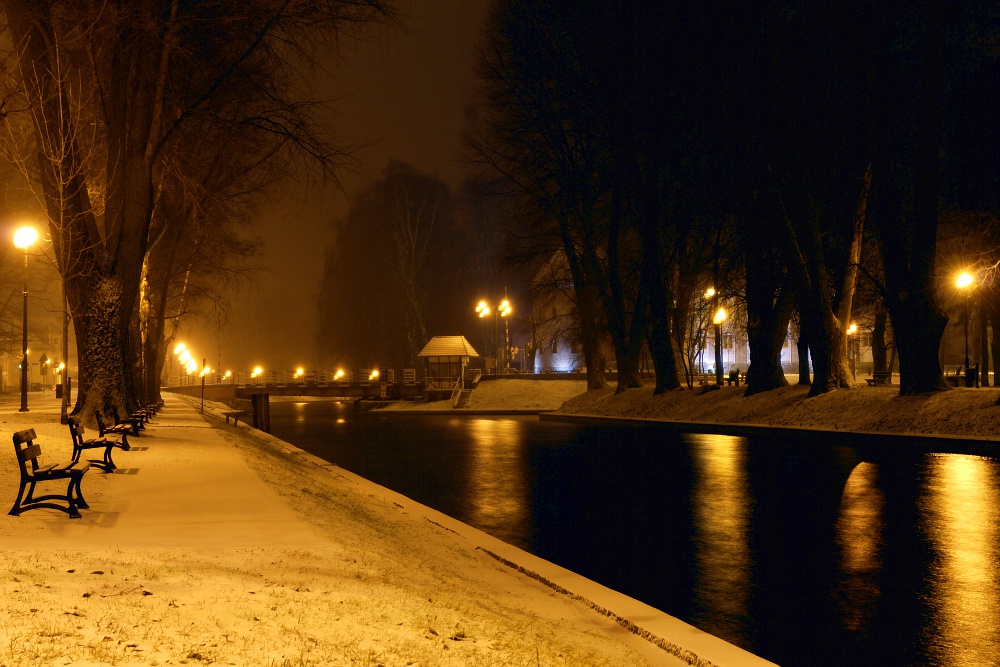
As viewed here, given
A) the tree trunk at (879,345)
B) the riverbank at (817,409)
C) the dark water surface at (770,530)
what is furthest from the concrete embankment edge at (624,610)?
the tree trunk at (879,345)

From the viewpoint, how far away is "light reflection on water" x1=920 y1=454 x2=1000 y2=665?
6.31 meters

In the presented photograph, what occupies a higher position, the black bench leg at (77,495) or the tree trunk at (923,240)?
the tree trunk at (923,240)

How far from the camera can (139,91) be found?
19.2m

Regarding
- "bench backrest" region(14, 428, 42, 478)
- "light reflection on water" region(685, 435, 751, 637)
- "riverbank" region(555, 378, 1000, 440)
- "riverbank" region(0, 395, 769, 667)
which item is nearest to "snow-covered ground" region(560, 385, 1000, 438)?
"riverbank" region(555, 378, 1000, 440)

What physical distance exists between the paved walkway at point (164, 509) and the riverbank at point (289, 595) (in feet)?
0.12

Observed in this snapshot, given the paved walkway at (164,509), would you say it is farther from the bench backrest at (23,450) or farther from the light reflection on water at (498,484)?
the light reflection on water at (498,484)

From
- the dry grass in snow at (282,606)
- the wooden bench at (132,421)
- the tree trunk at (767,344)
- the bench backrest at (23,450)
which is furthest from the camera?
the tree trunk at (767,344)

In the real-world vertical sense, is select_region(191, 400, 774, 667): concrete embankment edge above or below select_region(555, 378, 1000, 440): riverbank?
below

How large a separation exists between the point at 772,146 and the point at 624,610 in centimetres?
2168

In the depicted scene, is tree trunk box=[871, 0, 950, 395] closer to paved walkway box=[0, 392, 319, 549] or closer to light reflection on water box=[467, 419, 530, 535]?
light reflection on water box=[467, 419, 530, 535]

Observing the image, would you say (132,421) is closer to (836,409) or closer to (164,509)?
(164,509)

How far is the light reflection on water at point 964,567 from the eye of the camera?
6309mm

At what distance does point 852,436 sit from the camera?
Answer: 21906mm

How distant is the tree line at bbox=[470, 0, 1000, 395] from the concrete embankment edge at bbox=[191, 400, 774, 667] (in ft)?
54.1
